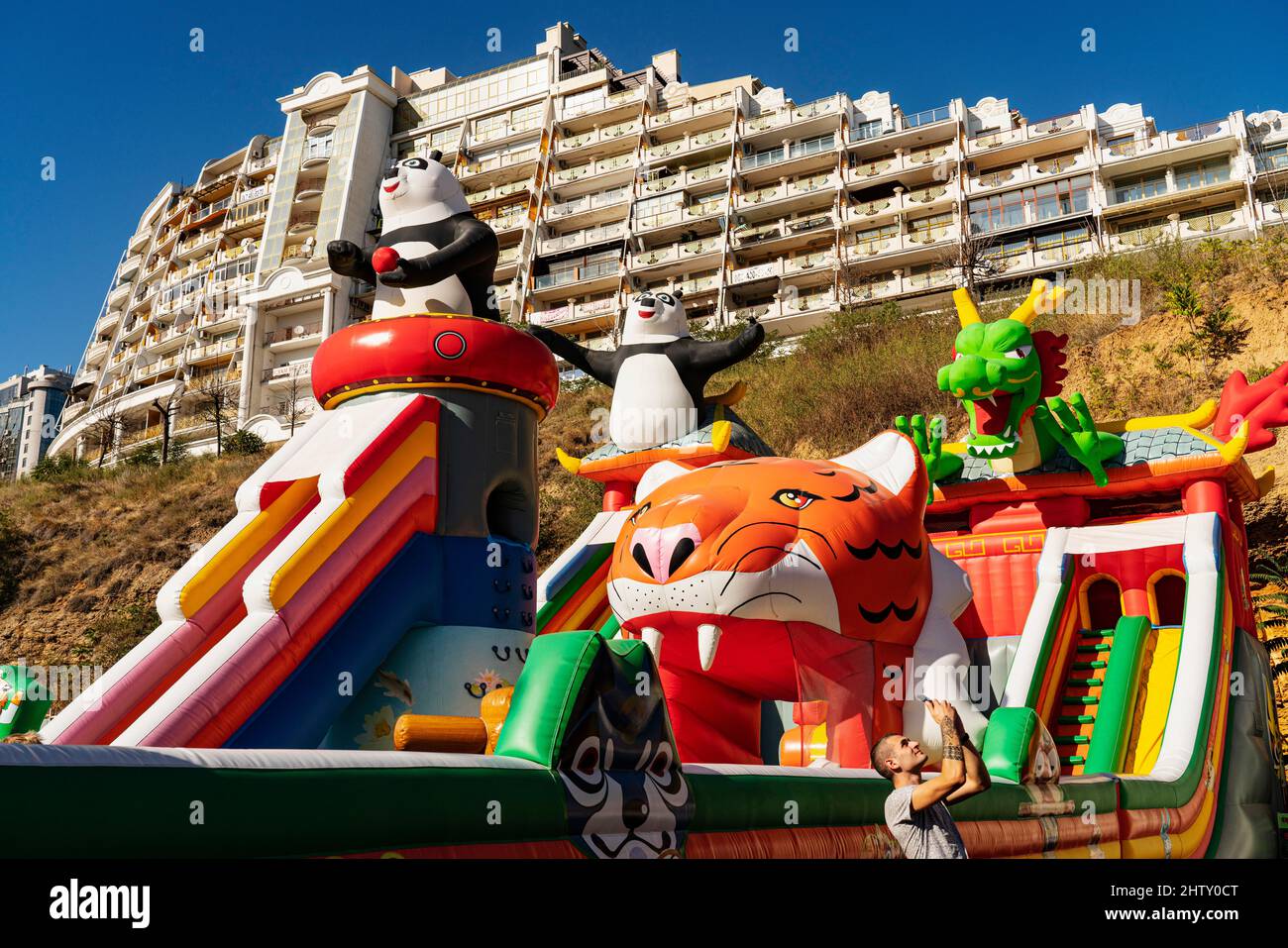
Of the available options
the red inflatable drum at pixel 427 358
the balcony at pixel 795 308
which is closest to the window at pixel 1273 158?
the balcony at pixel 795 308

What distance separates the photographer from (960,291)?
8.70 meters

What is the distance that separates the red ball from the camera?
8.20 metres

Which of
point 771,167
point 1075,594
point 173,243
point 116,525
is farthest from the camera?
point 173,243

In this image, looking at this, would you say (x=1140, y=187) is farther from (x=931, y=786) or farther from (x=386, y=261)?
(x=931, y=786)

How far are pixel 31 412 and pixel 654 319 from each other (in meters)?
61.4

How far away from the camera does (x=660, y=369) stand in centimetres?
1055

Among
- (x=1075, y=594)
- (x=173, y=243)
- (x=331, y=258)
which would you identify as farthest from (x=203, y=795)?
(x=173, y=243)

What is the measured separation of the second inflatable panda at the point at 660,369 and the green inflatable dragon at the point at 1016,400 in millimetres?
2141

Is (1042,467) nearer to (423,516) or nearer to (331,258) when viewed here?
(423,516)

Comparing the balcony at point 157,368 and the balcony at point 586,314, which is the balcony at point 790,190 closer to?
the balcony at point 586,314

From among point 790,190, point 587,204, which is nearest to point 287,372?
point 587,204

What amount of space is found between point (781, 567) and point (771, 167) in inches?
1411

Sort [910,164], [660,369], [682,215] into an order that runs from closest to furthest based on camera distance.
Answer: [660,369], [910,164], [682,215]

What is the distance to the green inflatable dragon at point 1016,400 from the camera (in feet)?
27.1
